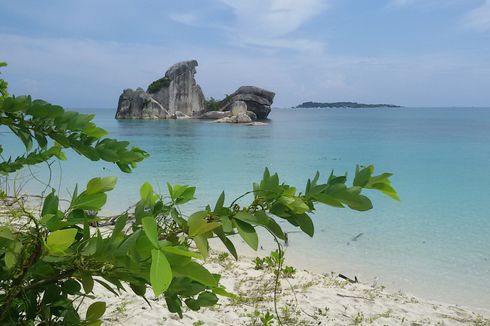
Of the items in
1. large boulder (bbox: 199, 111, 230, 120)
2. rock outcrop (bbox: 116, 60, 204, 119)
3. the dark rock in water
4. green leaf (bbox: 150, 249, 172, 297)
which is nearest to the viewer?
green leaf (bbox: 150, 249, 172, 297)

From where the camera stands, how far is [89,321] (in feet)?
3.39

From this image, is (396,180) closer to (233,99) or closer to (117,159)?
(117,159)

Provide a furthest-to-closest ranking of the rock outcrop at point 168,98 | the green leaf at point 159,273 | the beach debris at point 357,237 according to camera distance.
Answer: the rock outcrop at point 168,98 → the beach debris at point 357,237 → the green leaf at point 159,273

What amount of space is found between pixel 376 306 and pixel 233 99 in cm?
5891

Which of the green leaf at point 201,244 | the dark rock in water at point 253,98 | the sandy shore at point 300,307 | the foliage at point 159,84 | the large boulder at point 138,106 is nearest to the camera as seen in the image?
the green leaf at point 201,244

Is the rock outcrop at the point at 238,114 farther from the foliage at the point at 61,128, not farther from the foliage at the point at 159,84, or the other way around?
the foliage at the point at 61,128

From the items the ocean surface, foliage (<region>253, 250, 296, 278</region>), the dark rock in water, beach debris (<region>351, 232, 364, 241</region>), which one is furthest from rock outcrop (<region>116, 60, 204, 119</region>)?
foliage (<region>253, 250, 296, 278</region>)

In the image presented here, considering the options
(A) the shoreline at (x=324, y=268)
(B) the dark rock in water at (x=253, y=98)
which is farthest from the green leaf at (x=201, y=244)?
(B) the dark rock in water at (x=253, y=98)

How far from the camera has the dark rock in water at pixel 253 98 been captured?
205 feet

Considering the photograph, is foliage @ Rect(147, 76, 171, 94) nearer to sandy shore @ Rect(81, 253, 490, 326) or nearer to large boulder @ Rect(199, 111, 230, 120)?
large boulder @ Rect(199, 111, 230, 120)

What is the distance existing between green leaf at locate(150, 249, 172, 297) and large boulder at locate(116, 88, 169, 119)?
62451mm

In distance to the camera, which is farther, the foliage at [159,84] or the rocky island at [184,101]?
the foliage at [159,84]

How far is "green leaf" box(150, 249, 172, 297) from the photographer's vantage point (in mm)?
528

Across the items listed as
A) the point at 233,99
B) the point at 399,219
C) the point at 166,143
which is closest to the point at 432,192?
the point at 399,219
